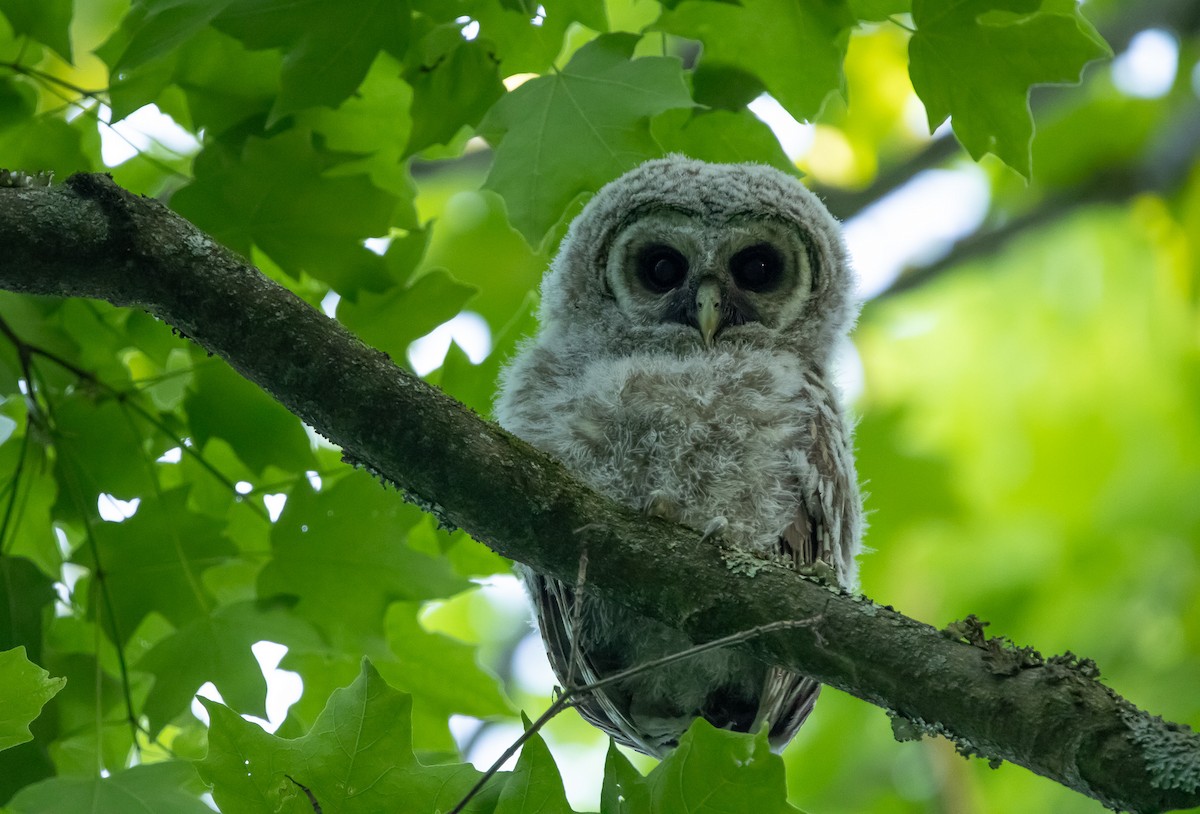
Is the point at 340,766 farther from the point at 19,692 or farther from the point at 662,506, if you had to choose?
the point at 662,506

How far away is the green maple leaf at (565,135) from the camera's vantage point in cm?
237

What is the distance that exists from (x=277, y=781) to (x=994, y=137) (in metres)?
1.80

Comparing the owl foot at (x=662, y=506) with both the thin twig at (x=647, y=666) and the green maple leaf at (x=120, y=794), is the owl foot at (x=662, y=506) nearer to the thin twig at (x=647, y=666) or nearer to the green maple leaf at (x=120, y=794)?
the thin twig at (x=647, y=666)

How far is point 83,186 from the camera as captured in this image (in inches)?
74.8

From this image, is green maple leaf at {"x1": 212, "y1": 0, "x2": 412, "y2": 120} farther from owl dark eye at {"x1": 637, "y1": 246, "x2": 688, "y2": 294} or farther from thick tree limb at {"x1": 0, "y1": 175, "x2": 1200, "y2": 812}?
owl dark eye at {"x1": 637, "y1": 246, "x2": 688, "y2": 294}

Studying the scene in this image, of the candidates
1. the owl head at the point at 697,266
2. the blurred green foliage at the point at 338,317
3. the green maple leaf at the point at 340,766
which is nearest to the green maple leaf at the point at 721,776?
the blurred green foliage at the point at 338,317

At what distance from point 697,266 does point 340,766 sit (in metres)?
1.57

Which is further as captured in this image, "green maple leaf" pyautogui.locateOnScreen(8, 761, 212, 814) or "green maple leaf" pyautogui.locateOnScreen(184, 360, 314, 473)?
"green maple leaf" pyautogui.locateOnScreen(184, 360, 314, 473)

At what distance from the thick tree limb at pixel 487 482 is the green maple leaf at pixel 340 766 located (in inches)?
13.3

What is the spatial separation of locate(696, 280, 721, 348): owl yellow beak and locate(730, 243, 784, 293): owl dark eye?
0.43 ft

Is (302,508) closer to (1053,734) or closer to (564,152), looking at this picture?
(564,152)

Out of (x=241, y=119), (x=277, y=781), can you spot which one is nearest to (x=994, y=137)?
(x=241, y=119)

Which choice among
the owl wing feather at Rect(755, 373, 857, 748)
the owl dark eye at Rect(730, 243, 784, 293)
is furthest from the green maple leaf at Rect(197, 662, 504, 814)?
the owl dark eye at Rect(730, 243, 784, 293)

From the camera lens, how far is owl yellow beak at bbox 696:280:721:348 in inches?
112
